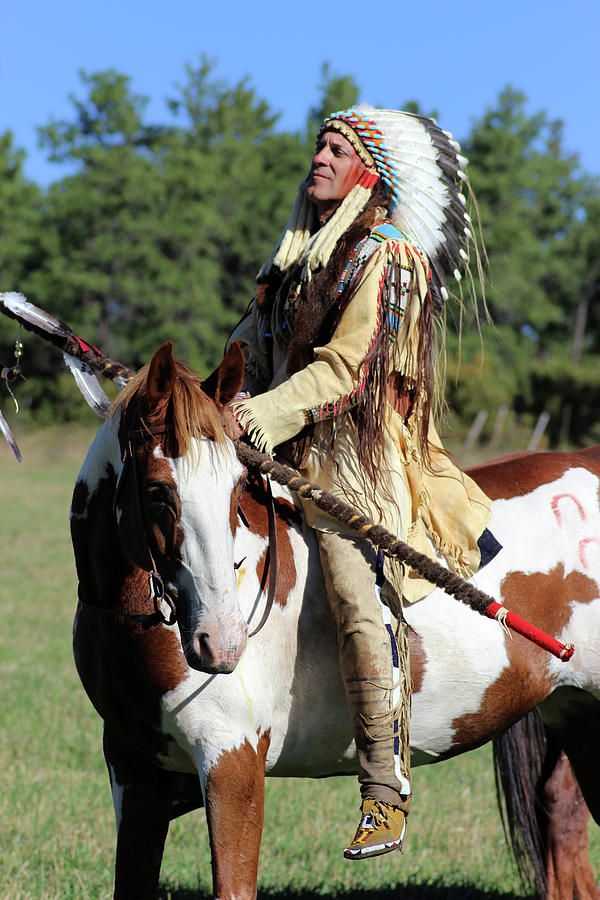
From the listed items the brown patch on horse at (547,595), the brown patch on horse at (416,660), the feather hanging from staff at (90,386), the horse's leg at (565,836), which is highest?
the feather hanging from staff at (90,386)

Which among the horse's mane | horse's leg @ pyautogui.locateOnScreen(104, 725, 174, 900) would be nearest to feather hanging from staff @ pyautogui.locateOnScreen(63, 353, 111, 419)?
the horse's mane

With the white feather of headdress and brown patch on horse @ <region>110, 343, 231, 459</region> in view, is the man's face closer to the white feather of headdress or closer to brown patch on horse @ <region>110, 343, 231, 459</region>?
the white feather of headdress

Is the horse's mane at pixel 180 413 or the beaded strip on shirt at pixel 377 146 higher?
the beaded strip on shirt at pixel 377 146

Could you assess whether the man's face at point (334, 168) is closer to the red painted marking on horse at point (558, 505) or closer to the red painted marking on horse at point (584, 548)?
the red painted marking on horse at point (558, 505)

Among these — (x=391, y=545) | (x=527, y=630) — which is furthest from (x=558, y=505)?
(x=391, y=545)

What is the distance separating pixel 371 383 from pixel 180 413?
31.5 inches

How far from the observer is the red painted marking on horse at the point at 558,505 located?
3.64m

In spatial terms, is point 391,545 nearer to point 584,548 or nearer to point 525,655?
point 525,655

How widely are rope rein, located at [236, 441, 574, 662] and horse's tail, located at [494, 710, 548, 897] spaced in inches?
56.5

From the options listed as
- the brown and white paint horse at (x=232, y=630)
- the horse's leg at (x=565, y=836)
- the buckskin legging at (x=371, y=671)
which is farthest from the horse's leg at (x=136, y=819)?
the horse's leg at (x=565, y=836)

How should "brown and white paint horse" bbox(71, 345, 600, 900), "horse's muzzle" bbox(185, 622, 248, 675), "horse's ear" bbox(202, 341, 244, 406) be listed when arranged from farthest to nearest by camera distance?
"horse's ear" bbox(202, 341, 244, 406) → "brown and white paint horse" bbox(71, 345, 600, 900) → "horse's muzzle" bbox(185, 622, 248, 675)

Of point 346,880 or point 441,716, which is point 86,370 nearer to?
point 441,716

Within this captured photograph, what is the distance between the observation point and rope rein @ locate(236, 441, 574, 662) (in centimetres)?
290

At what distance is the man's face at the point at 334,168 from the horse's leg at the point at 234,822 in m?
1.89
